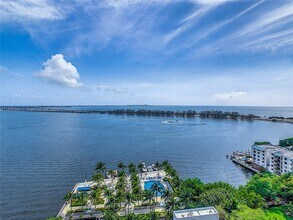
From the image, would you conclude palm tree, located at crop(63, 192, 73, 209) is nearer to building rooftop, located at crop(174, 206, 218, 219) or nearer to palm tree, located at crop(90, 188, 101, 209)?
palm tree, located at crop(90, 188, 101, 209)

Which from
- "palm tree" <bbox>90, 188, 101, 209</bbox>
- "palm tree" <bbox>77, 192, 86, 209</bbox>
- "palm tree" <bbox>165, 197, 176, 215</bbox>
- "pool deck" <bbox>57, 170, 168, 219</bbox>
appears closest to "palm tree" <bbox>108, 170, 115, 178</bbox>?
"pool deck" <bbox>57, 170, 168, 219</bbox>

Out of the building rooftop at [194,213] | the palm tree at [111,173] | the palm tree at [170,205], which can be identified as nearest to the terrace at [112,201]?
the palm tree at [170,205]

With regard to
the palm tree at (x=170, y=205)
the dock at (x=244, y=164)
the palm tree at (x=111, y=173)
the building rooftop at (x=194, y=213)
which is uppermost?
the building rooftop at (x=194, y=213)

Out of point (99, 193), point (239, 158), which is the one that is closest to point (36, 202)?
point (99, 193)

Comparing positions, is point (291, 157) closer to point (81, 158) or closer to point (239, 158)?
point (239, 158)

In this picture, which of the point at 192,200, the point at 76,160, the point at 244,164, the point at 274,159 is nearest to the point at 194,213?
the point at 192,200

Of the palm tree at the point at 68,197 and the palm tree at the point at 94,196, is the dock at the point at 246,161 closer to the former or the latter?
the palm tree at the point at 94,196

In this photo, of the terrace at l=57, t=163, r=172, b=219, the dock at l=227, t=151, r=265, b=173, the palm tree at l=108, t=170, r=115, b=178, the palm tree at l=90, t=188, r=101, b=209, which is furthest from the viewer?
the dock at l=227, t=151, r=265, b=173

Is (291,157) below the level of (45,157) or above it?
above

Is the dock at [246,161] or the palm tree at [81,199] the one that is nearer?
the palm tree at [81,199]
